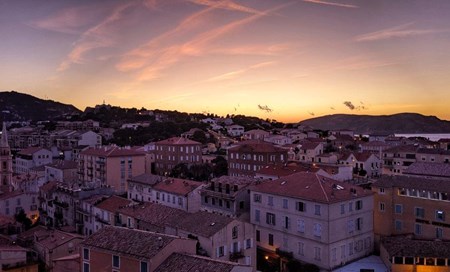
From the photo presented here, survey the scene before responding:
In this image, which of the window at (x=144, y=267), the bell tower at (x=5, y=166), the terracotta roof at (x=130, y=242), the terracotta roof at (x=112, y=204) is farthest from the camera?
the bell tower at (x=5, y=166)

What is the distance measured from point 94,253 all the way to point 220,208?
18924mm

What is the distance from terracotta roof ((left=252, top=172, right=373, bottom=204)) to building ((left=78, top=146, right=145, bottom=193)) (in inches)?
1104

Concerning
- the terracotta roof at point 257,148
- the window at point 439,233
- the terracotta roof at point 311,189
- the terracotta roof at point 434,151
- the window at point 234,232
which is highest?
the terracotta roof at point 257,148

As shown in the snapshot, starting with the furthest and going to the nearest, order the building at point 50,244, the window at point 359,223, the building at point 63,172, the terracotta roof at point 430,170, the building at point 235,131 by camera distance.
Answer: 1. the building at point 235,131
2. the building at point 63,172
3. the terracotta roof at point 430,170
4. the window at point 359,223
5. the building at point 50,244

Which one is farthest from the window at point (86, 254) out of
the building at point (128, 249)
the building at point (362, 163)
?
the building at point (362, 163)

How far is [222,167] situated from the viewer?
77062 millimetres

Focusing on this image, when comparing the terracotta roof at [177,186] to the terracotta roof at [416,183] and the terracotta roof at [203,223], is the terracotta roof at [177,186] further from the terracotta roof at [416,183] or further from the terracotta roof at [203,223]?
the terracotta roof at [416,183]

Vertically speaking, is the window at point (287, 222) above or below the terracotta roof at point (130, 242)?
below

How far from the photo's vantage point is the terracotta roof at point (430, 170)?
46750mm

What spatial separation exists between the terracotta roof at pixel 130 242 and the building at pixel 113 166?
33.8 m

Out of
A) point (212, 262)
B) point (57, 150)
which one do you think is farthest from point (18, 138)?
point (212, 262)

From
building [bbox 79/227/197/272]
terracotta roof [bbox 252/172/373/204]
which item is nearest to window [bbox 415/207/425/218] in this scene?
terracotta roof [bbox 252/172/373/204]

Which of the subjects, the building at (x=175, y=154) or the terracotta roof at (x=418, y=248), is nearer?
the terracotta roof at (x=418, y=248)

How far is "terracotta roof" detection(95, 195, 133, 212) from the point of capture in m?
41.2
